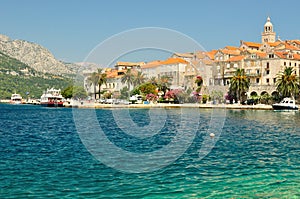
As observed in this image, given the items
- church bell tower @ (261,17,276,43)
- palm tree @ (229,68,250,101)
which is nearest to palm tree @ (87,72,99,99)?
palm tree @ (229,68,250,101)

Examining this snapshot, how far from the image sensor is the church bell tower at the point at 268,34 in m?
123

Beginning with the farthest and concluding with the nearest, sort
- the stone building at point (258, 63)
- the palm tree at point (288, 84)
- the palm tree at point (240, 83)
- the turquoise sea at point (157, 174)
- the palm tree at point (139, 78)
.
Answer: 1. the palm tree at point (139, 78)
2. the stone building at point (258, 63)
3. the palm tree at point (240, 83)
4. the palm tree at point (288, 84)
5. the turquoise sea at point (157, 174)

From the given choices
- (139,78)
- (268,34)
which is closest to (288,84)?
(139,78)

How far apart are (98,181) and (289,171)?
776 cm

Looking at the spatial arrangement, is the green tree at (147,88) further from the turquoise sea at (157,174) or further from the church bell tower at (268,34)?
the turquoise sea at (157,174)

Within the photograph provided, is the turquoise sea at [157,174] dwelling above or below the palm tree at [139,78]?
Result: below

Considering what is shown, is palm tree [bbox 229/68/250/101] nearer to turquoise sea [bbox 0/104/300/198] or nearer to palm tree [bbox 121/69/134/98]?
palm tree [bbox 121/69/134/98]

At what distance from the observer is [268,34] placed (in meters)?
123

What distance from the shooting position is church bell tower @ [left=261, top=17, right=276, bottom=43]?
123 meters

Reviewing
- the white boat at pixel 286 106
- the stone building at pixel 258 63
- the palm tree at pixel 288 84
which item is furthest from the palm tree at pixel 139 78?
the white boat at pixel 286 106

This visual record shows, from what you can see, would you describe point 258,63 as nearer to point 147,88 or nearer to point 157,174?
point 147,88

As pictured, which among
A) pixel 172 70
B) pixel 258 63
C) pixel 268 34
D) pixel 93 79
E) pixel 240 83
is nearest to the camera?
pixel 240 83

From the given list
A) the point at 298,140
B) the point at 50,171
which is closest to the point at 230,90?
the point at 298,140

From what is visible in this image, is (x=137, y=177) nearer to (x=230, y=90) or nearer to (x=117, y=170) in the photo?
(x=117, y=170)
